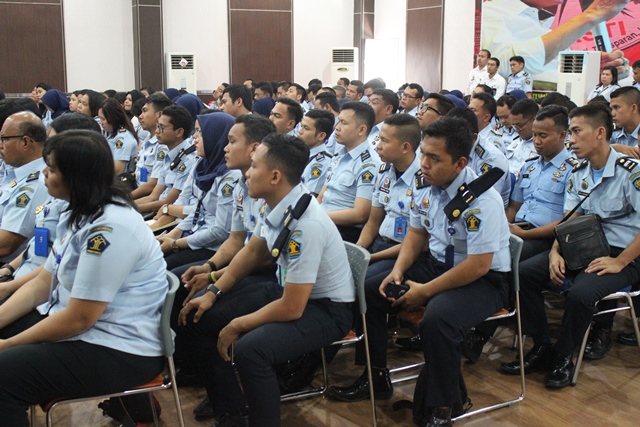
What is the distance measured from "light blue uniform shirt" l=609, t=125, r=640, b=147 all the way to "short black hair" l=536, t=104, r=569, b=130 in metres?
1.24

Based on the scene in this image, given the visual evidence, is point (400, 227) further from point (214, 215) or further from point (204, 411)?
point (204, 411)

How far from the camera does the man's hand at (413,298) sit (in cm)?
265

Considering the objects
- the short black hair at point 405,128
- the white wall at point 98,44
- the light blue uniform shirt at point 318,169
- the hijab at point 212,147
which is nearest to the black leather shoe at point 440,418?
the short black hair at point 405,128

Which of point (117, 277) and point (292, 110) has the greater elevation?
point (292, 110)

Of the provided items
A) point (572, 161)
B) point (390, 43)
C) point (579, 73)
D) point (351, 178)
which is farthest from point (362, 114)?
point (390, 43)

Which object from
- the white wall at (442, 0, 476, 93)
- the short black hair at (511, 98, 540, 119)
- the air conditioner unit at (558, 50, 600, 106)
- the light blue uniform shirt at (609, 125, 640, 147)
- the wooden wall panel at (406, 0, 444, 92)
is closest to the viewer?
the short black hair at (511, 98, 540, 119)

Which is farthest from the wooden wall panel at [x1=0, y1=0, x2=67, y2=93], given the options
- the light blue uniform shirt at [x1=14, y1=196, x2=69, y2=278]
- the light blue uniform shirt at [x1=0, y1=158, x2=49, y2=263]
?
the light blue uniform shirt at [x1=14, y1=196, x2=69, y2=278]

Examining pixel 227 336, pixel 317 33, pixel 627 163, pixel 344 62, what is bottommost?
pixel 227 336

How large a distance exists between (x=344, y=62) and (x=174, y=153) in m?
8.76

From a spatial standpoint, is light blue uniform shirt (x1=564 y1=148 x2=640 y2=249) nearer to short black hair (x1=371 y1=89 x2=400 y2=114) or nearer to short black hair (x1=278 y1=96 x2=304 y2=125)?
short black hair (x1=278 y1=96 x2=304 y2=125)

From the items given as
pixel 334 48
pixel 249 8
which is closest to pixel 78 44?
pixel 249 8

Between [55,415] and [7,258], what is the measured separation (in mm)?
784

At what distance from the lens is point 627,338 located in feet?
11.2

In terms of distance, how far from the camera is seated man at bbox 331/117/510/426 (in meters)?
2.48
